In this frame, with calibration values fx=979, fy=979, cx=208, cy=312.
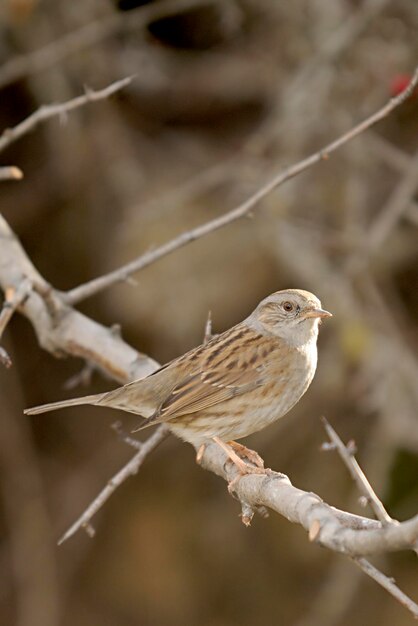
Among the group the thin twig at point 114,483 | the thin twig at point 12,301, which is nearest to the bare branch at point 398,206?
the thin twig at point 114,483

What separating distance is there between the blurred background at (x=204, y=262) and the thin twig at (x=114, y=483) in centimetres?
222

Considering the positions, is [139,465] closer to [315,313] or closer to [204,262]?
[315,313]

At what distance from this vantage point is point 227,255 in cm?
676

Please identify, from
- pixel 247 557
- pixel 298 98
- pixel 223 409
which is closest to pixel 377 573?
pixel 223 409

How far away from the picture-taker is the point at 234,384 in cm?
408

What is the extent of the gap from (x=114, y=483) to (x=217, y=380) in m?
0.92

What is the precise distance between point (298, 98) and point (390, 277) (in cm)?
170

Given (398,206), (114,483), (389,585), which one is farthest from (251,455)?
(398,206)

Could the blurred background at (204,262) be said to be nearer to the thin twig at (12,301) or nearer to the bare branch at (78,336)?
the bare branch at (78,336)

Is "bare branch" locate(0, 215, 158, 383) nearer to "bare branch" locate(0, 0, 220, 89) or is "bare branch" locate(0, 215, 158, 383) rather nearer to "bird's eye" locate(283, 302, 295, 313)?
"bird's eye" locate(283, 302, 295, 313)

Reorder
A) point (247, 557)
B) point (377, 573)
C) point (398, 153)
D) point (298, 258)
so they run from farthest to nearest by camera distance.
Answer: point (247, 557), point (298, 258), point (398, 153), point (377, 573)

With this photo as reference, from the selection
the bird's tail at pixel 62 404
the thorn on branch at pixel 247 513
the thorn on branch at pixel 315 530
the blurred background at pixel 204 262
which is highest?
the thorn on branch at pixel 315 530

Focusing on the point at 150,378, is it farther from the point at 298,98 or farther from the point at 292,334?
the point at 298,98

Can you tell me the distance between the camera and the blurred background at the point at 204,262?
5.88 meters
